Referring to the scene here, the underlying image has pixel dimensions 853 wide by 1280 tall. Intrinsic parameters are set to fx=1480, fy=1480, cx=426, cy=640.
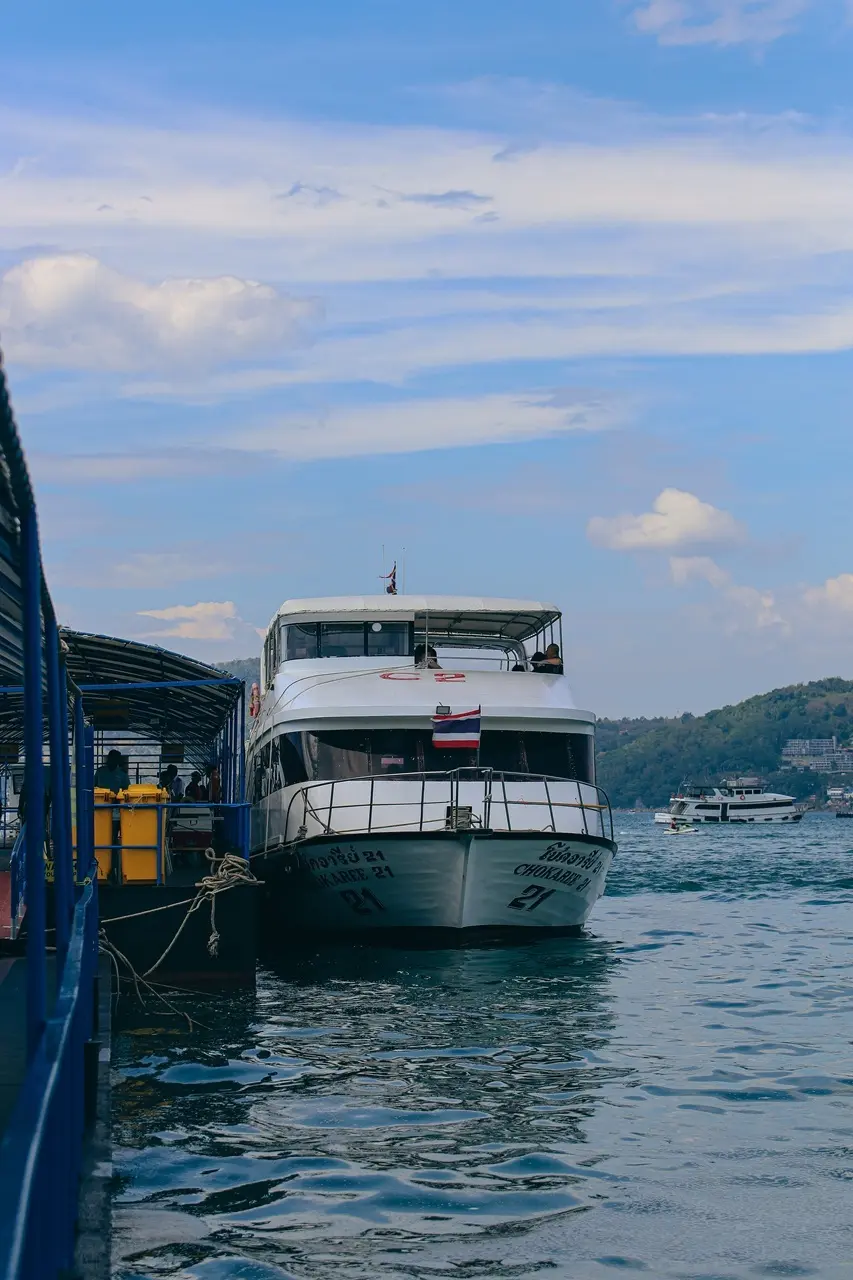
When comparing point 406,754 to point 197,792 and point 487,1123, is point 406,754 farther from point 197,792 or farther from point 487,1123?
point 487,1123

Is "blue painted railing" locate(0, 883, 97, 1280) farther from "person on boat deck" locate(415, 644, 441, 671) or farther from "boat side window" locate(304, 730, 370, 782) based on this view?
"person on boat deck" locate(415, 644, 441, 671)

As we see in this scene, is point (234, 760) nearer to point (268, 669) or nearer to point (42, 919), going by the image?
point (268, 669)

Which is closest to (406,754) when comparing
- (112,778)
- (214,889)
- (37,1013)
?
(112,778)

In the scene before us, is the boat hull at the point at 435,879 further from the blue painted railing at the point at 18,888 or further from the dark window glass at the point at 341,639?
the blue painted railing at the point at 18,888

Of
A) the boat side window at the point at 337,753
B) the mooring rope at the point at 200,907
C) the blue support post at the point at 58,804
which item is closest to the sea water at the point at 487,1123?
the mooring rope at the point at 200,907

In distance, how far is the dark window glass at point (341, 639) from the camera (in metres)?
22.7

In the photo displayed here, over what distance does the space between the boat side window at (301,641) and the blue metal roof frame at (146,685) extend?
1403 mm

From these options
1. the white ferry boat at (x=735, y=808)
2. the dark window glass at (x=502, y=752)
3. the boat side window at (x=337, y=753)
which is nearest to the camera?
the boat side window at (x=337, y=753)

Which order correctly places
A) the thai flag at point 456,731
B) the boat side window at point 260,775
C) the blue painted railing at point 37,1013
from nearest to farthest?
the blue painted railing at point 37,1013
the thai flag at point 456,731
the boat side window at point 260,775

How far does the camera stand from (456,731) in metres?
19.6

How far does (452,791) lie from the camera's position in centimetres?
1928

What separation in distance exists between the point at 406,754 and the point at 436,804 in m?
1.16

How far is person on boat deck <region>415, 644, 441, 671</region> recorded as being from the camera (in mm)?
21531

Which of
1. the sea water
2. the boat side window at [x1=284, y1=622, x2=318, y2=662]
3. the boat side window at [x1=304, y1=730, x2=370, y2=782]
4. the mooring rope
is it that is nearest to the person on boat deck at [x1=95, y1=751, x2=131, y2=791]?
the boat side window at [x1=304, y1=730, x2=370, y2=782]
